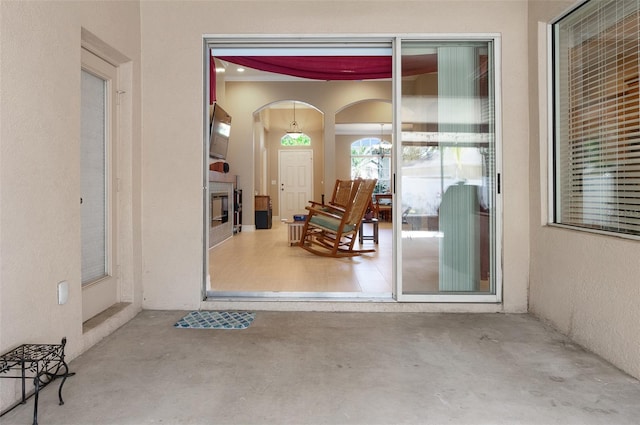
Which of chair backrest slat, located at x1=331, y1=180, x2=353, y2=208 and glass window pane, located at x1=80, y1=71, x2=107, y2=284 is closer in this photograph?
glass window pane, located at x1=80, y1=71, x2=107, y2=284

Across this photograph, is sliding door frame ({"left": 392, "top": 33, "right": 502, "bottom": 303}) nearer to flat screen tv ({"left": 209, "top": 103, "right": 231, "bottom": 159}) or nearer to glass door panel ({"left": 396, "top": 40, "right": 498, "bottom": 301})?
glass door panel ({"left": 396, "top": 40, "right": 498, "bottom": 301})

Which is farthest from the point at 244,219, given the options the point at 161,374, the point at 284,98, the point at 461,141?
the point at 161,374

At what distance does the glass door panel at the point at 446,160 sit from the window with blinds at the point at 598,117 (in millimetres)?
490

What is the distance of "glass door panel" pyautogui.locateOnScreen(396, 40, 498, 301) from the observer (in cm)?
307

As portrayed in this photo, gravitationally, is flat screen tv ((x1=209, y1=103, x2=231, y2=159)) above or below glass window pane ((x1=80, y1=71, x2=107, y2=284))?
above

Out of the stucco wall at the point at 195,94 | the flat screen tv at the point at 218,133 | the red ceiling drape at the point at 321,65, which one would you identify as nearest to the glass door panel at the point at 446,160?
the stucco wall at the point at 195,94

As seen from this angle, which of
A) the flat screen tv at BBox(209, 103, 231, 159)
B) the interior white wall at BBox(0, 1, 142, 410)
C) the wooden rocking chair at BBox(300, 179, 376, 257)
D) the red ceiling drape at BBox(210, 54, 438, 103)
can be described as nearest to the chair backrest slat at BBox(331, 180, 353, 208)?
the wooden rocking chair at BBox(300, 179, 376, 257)

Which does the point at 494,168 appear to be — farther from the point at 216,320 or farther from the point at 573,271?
the point at 216,320

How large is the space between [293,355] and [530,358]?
1.26 m

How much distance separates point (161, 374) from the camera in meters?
1.97

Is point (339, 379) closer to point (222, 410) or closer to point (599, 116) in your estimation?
point (222, 410)

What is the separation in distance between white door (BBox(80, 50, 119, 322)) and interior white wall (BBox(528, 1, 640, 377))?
294 cm

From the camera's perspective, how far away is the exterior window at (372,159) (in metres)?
13.0

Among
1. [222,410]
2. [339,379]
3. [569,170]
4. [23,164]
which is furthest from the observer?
[569,170]
